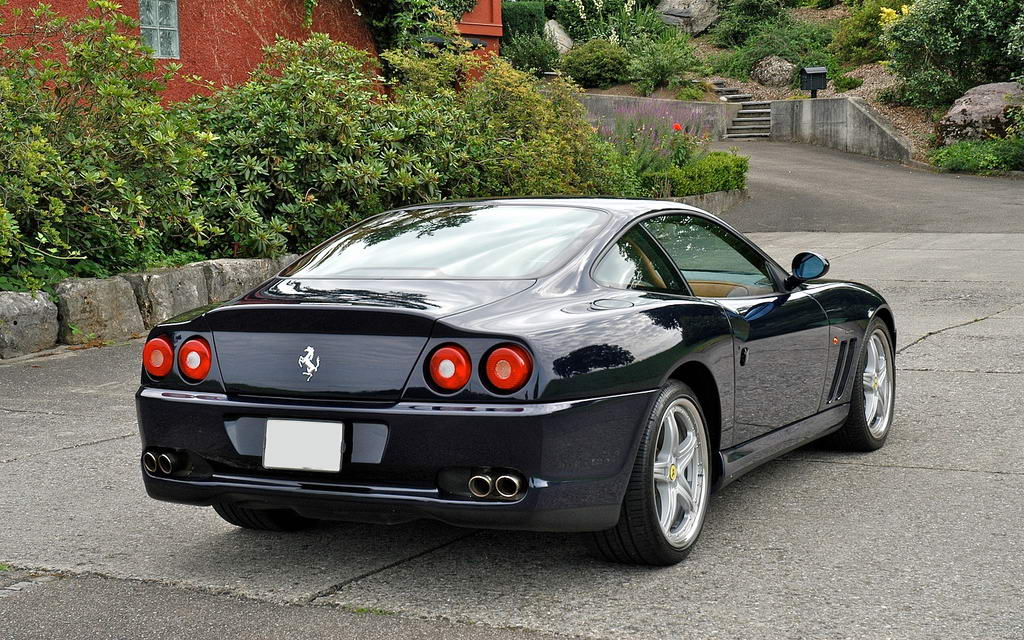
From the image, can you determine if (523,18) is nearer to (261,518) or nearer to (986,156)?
(986,156)

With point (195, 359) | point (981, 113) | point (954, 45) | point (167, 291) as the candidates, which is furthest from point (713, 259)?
point (954, 45)

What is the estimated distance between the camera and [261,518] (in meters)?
4.70

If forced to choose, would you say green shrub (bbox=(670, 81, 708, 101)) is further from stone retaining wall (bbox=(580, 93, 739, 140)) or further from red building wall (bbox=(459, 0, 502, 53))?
red building wall (bbox=(459, 0, 502, 53))

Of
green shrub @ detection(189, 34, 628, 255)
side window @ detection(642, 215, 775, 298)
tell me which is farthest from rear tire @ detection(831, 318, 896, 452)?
green shrub @ detection(189, 34, 628, 255)

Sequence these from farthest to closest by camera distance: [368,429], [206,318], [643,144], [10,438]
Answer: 1. [643,144]
2. [10,438]
3. [206,318]
4. [368,429]

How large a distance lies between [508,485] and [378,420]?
17.4 inches

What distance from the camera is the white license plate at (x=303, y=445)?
385 cm

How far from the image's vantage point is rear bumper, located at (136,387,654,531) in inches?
147

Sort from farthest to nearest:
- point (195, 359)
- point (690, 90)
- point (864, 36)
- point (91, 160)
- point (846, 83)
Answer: point (864, 36)
point (846, 83)
point (690, 90)
point (91, 160)
point (195, 359)

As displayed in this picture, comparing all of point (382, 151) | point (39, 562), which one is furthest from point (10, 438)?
point (382, 151)

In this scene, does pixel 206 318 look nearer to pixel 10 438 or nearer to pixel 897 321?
pixel 10 438

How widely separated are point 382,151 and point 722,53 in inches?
936

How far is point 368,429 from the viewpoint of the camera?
12.6 feet

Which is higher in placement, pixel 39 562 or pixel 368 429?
pixel 368 429
